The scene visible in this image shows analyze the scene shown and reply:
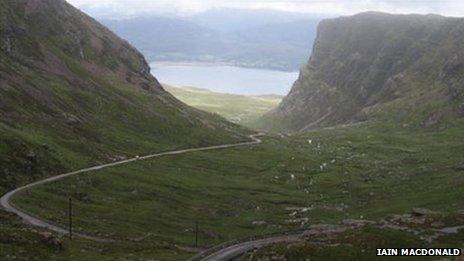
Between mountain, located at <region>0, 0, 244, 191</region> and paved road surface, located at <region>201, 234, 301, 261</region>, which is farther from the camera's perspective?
mountain, located at <region>0, 0, 244, 191</region>

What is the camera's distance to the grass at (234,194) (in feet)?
323

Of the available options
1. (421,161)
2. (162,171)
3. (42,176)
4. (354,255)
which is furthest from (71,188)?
(421,161)

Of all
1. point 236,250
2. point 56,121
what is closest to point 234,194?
point 236,250

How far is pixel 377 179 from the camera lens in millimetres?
157000

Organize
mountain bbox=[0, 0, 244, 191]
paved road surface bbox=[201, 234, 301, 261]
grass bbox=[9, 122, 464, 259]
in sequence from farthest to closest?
mountain bbox=[0, 0, 244, 191]
grass bbox=[9, 122, 464, 259]
paved road surface bbox=[201, 234, 301, 261]

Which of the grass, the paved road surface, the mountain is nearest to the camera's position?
the paved road surface

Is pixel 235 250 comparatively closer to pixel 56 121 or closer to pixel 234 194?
A: pixel 234 194

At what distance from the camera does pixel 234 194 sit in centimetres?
13775

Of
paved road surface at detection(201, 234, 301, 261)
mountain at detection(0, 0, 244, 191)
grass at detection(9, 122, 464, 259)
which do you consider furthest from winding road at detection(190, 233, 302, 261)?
mountain at detection(0, 0, 244, 191)

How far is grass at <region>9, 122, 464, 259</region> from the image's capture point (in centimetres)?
9850

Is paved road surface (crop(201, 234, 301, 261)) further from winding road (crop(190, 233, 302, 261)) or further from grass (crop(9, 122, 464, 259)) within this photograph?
grass (crop(9, 122, 464, 259))

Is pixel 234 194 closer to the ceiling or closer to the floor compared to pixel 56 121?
closer to the floor

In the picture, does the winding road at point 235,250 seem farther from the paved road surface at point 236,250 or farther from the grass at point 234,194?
the grass at point 234,194

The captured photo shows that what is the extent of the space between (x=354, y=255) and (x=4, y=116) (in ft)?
330
